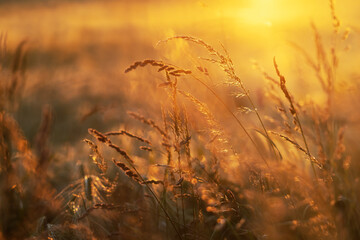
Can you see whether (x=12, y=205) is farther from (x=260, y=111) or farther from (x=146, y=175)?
(x=260, y=111)

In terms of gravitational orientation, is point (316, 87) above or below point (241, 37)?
below

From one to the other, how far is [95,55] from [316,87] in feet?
17.6

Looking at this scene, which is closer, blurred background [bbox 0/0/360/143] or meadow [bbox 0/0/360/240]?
meadow [bbox 0/0/360/240]

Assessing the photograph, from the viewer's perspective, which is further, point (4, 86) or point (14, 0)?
point (14, 0)

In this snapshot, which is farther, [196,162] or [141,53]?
[141,53]

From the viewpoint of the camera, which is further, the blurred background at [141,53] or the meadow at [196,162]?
the blurred background at [141,53]

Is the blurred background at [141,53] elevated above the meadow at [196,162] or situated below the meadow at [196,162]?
above

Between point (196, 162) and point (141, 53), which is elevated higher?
point (141, 53)

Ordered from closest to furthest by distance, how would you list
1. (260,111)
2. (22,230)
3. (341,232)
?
(341,232) → (22,230) → (260,111)

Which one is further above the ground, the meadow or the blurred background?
the blurred background

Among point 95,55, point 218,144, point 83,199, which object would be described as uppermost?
point 95,55

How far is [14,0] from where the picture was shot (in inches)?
958

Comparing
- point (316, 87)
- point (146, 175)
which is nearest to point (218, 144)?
point (146, 175)

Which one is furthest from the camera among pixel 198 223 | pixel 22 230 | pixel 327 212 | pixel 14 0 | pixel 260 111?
pixel 14 0
